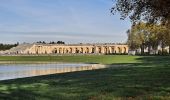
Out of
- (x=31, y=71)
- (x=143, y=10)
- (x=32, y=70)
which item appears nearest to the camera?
(x=143, y=10)

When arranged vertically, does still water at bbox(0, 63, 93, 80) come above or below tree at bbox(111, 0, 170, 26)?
below

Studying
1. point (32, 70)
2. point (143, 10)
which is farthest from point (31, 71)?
point (143, 10)

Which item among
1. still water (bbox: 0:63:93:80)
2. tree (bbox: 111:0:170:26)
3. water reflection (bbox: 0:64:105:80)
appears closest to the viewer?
tree (bbox: 111:0:170:26)

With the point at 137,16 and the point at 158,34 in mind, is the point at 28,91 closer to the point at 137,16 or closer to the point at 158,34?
the point at 137,16

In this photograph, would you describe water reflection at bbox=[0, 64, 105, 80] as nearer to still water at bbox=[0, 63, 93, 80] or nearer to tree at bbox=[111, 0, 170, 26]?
still water at bbox=[0, 63, 93, 80]

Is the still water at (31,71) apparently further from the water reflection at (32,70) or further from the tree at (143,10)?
the tree at (143,10)

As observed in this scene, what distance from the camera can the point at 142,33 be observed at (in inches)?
6353

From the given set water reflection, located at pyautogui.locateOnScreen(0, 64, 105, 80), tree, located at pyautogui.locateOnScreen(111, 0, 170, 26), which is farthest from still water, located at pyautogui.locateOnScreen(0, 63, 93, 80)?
tree, located at pyautogui.locateOnScreen(111, 0, 170, 26)

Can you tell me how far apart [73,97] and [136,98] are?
2613 millimetres

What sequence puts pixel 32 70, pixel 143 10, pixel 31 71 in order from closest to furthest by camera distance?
1. pixel 143 10
2. pixel 31 71
3. pixel 32 70

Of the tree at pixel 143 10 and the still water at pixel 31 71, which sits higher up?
the tree at pixel 143 10

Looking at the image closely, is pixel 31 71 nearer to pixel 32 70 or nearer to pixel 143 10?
pixel 32 70

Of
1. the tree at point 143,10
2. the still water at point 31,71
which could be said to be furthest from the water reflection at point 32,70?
the tree at point 143,10

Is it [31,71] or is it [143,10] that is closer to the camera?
[143,10]
